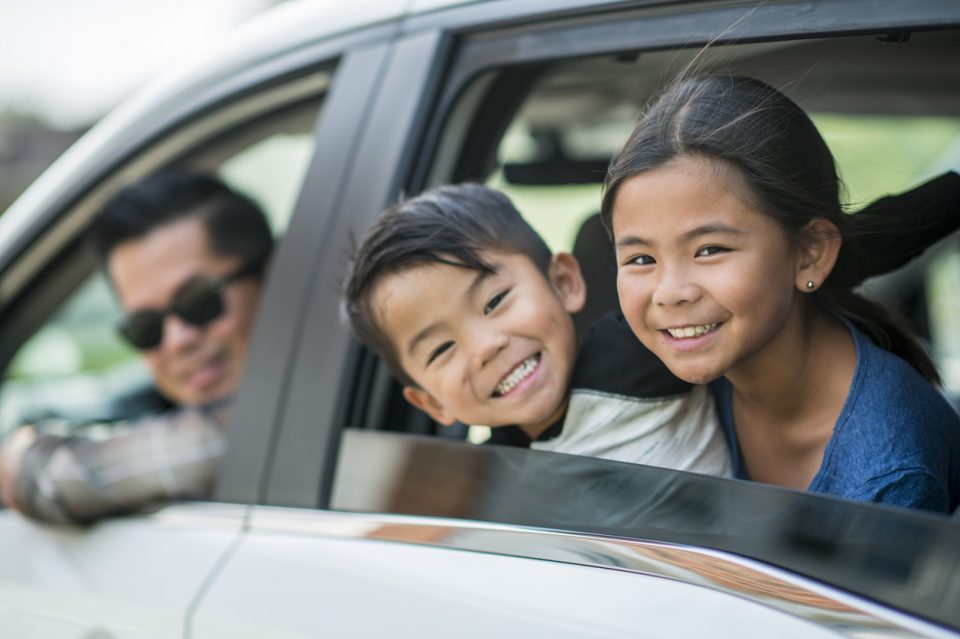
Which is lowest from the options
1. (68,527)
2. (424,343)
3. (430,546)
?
(68,527)

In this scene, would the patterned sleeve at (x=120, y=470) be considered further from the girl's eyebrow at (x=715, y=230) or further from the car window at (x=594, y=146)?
the girl's eyebrow at (x=715, y=230)

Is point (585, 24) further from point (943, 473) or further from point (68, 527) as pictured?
point (68, 527)

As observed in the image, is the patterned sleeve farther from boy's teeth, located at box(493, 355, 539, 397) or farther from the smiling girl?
the smiling girl

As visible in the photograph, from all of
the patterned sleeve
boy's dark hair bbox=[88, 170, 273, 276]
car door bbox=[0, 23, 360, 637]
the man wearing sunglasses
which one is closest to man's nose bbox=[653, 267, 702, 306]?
car door bbox=[0, 23, 360, 637]

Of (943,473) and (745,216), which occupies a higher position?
(745,216)

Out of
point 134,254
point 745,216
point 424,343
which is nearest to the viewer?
point 745,216

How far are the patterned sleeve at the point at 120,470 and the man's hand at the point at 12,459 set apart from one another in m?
0.02

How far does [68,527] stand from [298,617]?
768mm

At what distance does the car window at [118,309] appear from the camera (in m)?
2.29

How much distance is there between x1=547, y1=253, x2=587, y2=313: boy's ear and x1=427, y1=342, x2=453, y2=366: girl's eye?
0.61 feet

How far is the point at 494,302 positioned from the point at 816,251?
0.50 metres

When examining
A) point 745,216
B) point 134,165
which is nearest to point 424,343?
point 745,216

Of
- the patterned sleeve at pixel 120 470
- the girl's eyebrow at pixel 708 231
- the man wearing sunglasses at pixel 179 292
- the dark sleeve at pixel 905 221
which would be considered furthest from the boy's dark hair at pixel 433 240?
the man wearing sunglasses at pixel 179 292

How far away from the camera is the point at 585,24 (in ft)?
4.94
